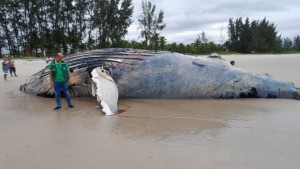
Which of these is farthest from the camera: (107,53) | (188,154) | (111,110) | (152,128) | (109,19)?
(109,19)

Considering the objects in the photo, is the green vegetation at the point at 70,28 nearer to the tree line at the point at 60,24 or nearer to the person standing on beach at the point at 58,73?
the tree line at the point at 60,24

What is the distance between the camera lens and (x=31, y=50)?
36406 mm

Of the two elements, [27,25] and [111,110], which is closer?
[111,110]

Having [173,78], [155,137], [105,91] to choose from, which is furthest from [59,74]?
[155,137]

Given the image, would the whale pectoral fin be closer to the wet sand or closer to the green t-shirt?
the wet sand

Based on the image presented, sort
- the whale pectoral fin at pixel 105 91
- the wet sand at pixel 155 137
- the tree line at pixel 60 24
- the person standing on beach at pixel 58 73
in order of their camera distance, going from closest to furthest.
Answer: the wet sand at pixel 155 137
the whale pectoral fin at pixel 105 91
the person standing on beach at pixel 58 73
the tree line at pixel 60 24

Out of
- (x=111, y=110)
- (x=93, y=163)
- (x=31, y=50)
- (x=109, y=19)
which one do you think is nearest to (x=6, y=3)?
(x=31, y=50)

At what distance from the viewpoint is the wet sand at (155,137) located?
3119mm

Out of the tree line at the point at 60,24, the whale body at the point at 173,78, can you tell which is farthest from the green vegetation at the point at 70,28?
the whale body at the point at 173,78

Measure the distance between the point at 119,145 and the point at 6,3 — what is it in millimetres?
35810

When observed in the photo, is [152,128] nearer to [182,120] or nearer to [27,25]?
[182,120]

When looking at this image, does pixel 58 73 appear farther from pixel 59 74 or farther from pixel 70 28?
pixel 70 28

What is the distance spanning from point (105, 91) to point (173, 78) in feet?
5.83

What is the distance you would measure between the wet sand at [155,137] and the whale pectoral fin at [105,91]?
0.20 m
